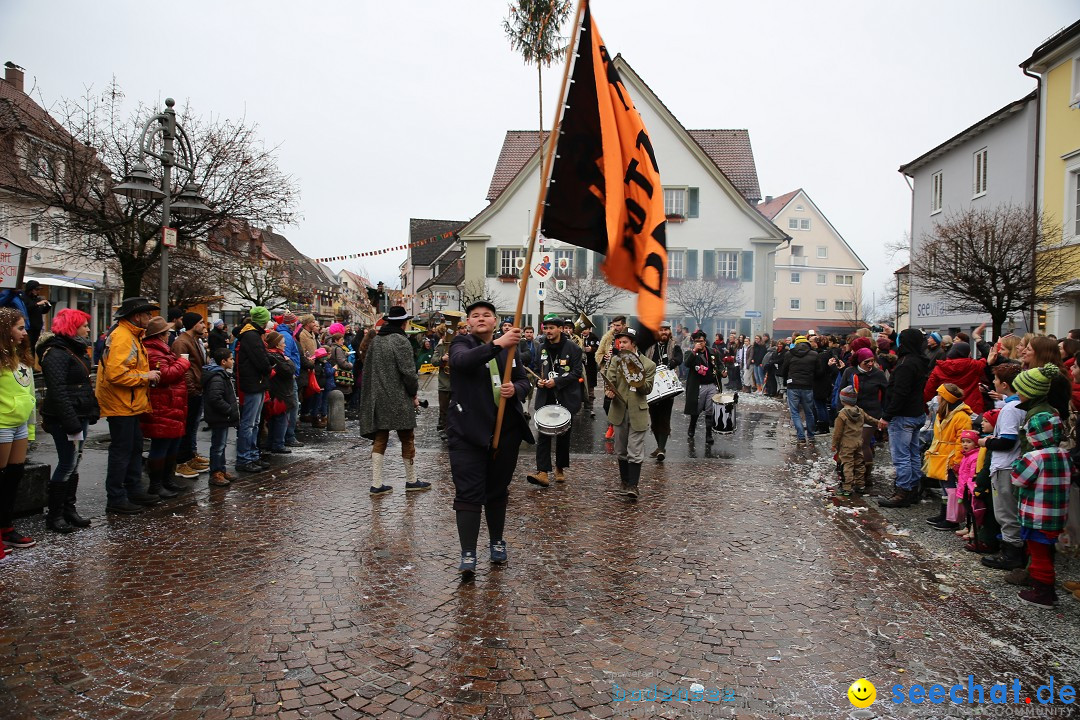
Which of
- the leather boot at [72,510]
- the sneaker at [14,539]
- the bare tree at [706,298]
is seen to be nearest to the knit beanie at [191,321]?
the leather boot at [72,510]

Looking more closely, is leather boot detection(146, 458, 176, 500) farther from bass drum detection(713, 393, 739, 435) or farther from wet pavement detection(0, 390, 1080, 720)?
bass drum detection(713, 393, 739, 435)

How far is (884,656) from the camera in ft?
12.8

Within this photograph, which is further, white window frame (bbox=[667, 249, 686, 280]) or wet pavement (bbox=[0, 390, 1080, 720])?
white window frame (bbox=[667, 249, 686, 280])

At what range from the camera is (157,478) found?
7.06 meters

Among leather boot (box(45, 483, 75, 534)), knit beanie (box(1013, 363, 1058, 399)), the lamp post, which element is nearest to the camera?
knit beanie (box(1013, 363, 1058, 399))

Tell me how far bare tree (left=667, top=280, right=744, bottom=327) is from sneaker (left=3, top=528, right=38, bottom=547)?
32.5m

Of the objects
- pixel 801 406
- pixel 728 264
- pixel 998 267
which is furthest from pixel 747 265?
pixel 801 406

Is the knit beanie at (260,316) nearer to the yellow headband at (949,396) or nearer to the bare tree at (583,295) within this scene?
the yellow headband at (949,396)

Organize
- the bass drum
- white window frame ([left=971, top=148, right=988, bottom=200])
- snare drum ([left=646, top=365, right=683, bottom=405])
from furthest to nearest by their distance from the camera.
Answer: white window frame ([left=971, top=148, right=988, bottom=200]), the bass drum, snare drum ([left=646, top=365, right=683, bottom=405])

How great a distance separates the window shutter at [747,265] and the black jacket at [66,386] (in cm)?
3405

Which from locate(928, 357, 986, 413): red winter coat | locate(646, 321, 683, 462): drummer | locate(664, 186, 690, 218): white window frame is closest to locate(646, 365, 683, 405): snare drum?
locate(646, 321, 683, 462): drummer

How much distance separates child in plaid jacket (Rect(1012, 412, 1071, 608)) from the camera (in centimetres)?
468

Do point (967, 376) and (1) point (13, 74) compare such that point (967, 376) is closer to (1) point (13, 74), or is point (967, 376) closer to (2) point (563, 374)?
(2) point (563, 374)

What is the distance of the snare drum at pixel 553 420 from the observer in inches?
307
